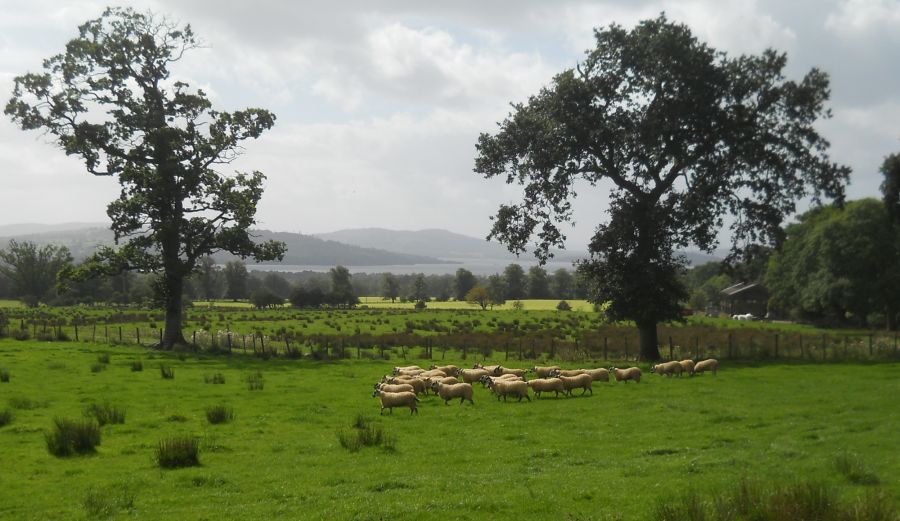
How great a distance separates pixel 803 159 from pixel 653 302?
10.8 meters

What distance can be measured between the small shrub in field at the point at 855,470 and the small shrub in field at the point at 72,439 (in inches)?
585

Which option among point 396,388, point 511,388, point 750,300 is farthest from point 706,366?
point 750,300

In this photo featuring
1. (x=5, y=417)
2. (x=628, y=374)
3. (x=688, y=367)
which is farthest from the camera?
(x=688, y=367)

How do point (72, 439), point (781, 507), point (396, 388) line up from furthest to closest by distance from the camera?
point (396, 388) → point (72, 439) → point (781, 507)

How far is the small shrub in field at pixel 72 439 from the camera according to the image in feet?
48.4

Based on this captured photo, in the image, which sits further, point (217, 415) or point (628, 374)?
point (628, 374)

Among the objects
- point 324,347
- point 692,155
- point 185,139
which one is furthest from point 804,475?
point 185,139

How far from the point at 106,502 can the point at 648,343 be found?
29.4m

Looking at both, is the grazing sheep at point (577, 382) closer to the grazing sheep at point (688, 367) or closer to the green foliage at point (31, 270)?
the grazing sheep at point (688, 367)

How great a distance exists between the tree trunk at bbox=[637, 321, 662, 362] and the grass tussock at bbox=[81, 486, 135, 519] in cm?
2848

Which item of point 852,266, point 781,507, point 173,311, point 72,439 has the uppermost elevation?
point 852,266

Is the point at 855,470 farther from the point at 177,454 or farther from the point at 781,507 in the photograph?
the point at 177,454

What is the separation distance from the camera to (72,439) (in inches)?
589

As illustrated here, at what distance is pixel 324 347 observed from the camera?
146 ft
